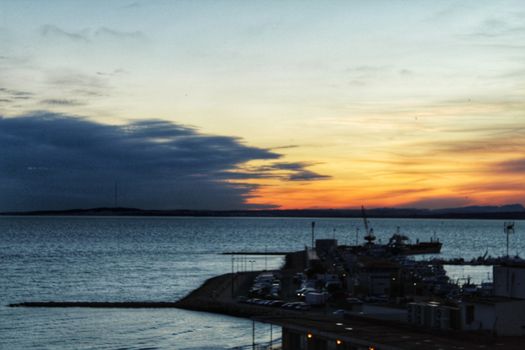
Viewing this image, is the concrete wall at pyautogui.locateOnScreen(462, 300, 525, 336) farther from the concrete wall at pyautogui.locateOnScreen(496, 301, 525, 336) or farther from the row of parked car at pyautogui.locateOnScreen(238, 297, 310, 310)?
the row of parked car at pyautogui.locateOnScreen(238, 297, 310, 310)

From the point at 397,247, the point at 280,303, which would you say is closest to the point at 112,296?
the point at 280,303

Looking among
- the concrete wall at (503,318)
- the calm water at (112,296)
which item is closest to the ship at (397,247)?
the calm water at (112,296)

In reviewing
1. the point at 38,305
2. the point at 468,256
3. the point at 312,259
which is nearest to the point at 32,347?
the point at 38,305

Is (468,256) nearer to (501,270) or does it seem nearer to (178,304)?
(178,304)

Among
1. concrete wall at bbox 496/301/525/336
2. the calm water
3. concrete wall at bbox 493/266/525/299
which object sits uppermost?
concrete wall at bbox 493/266/525/299

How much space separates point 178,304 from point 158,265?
58.4 m

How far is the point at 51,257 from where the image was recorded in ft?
498

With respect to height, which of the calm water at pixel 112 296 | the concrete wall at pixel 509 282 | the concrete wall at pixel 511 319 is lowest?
the calm water at pixel 112 296

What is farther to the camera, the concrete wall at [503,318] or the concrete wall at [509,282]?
the concrete wall at [509,282]

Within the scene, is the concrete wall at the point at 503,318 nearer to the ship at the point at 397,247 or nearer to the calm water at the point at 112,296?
the calm water at the point at 112,296

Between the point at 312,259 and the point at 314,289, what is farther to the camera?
the point at 312,259

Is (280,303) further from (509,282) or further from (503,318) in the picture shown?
(503,318)

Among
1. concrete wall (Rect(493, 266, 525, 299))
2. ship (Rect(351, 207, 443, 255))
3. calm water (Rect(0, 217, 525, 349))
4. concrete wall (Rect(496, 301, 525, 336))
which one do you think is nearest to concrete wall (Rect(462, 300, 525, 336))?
concrete wall (Rect(496, 301, 525, 336))

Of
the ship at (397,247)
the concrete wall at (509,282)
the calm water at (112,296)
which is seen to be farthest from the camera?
the ship at (397,247)
